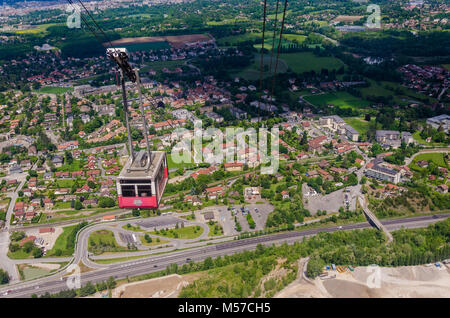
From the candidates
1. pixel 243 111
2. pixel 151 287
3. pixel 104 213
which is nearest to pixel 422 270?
pixel 151 287

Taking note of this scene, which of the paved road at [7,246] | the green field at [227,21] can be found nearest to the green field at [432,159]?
the paved road at [7,246]

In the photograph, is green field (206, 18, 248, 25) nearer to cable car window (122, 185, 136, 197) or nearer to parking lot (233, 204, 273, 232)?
parking lot (233, 204, 273, 232)

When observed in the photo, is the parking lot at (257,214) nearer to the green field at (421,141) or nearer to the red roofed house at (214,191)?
the red roofed house at (214,191)

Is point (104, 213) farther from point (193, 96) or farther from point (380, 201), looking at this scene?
point (193, 96)

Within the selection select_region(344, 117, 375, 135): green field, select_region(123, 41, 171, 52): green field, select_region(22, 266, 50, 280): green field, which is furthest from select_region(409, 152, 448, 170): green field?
select_region(123, 41, 171, 52): green field

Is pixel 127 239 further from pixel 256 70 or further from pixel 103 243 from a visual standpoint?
pixel 256 70
